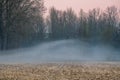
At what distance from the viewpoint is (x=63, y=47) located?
6209 cm

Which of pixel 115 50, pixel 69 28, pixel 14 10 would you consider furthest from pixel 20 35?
pixel 69 28

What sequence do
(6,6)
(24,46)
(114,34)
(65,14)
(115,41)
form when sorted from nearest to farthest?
(6,6)
(24,46)
(115,41)
(114,34)
(65,14)

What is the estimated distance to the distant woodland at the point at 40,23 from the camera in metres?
44.3

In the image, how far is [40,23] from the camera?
2923 inches

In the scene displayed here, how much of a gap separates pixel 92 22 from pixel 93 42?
2753 centimetres

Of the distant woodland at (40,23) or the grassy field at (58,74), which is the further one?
the distant woodland at (40,23)

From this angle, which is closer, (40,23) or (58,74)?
(58,74)

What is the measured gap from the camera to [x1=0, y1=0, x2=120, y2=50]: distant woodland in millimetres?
44281

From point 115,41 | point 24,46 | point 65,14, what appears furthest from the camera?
point 65,14

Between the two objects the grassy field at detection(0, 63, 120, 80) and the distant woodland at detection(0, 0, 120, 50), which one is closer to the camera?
the grassy field at detection(0, 63, 120, 80)

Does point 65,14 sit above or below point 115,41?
above

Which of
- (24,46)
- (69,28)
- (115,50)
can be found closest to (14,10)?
(24,46)

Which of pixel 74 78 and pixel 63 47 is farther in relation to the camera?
pixel 63 47

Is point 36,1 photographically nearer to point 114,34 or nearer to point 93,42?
point 93,42
